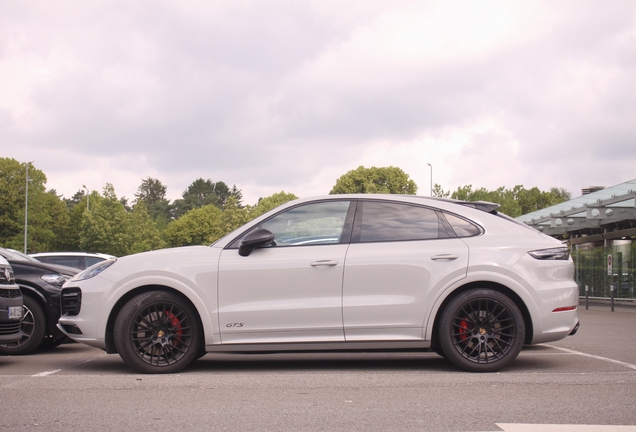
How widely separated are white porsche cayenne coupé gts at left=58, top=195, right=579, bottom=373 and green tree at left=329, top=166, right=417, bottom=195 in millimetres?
74977

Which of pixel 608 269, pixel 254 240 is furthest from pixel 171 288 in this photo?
pixel 608 269

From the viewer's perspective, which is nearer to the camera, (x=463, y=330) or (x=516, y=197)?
(x=463, y=330)

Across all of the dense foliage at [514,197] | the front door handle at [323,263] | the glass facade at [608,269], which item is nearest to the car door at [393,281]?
the front door handle at [323,263]

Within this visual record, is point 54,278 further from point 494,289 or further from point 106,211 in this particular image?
point 106,211

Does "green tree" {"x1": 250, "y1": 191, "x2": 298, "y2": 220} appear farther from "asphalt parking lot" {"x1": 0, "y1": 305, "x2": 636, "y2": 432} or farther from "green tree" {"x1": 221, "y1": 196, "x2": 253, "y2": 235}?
"asphalt parking lot" {"x1": 0, "y1": 305, "x2": 636, "y2": 432}

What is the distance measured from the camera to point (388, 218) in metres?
7.52

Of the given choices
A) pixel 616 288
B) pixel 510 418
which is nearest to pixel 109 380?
pixel 510 418

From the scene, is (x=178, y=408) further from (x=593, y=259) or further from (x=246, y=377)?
(x=593, y=259)

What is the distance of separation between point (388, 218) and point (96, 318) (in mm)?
2909

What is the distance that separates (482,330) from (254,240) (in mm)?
2269

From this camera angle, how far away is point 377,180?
84.8 meters

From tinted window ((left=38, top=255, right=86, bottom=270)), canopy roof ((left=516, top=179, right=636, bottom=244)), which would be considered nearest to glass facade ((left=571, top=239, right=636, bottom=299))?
canopy roof ((left=516, top=179, right=636, bottom=244))

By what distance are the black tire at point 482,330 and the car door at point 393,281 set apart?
0.75 feet

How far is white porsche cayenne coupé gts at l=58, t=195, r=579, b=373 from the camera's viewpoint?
7.14 metres
